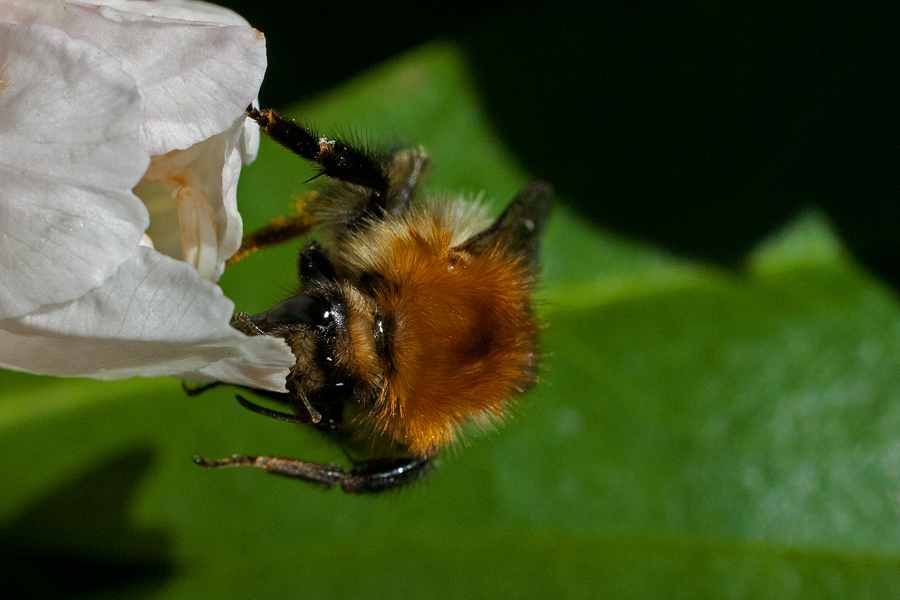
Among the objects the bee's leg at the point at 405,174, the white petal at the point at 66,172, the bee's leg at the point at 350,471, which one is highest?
the white petal at the point at 66,172

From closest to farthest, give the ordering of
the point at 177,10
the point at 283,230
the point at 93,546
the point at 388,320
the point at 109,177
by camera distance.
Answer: the point at 109,177, the point at 177,10, the point at 388,320, the point at 283,230, the point at 93,546

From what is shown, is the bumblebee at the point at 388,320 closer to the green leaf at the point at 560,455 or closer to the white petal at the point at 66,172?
the white petal at the point at 66,172

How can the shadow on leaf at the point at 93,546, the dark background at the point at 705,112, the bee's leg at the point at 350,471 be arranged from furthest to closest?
the dark background at the point at 705,112 < the shadow on leaf at the point at 93,546 < the bee's leg at the point at 350,471

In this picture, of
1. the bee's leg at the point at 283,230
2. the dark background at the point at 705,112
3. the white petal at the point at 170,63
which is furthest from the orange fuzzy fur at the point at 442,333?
the dark background at the point at 705,112

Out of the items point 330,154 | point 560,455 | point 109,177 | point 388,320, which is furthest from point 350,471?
point 560,455

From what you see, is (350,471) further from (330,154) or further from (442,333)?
(330,154)

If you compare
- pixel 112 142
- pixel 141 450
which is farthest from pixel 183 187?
pixel 141 450
